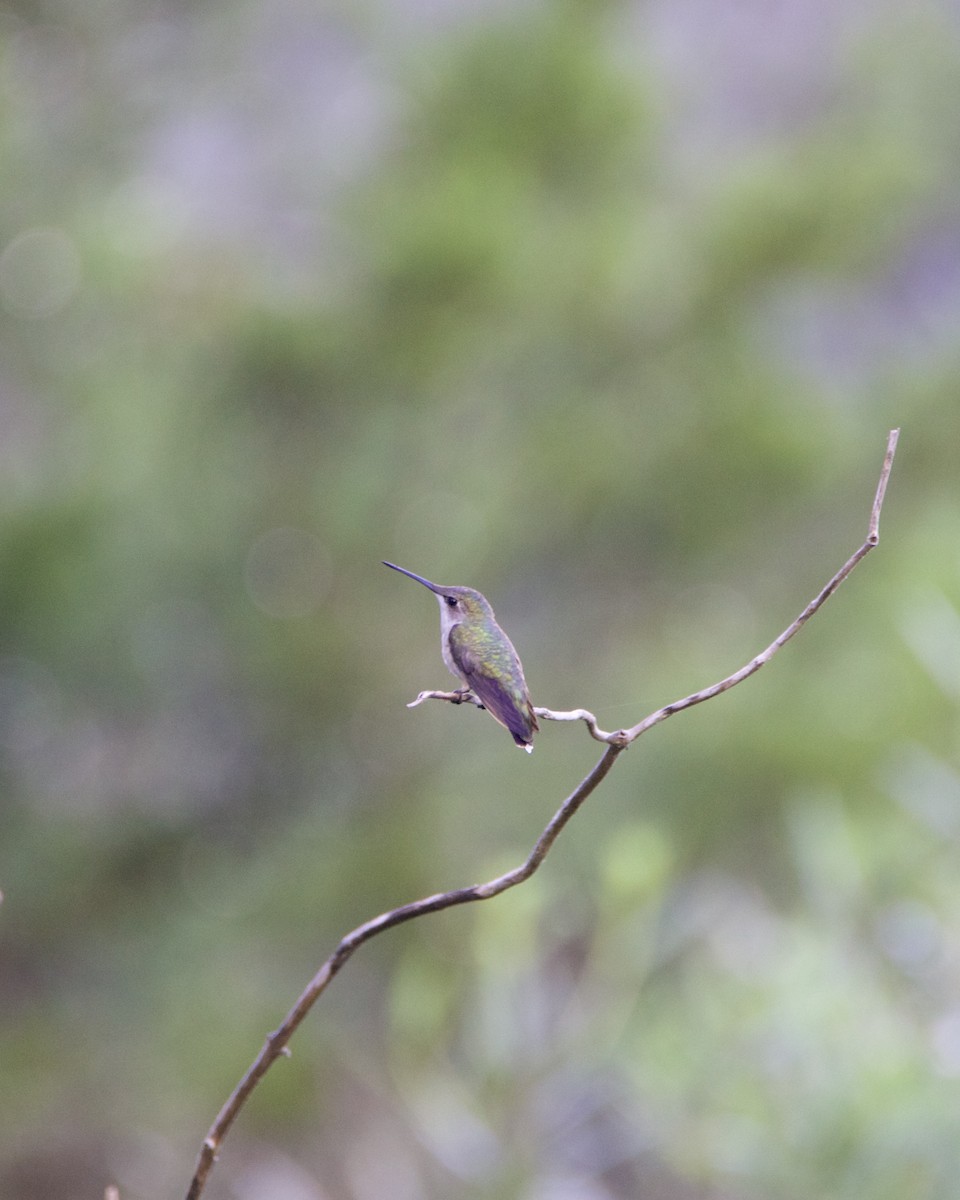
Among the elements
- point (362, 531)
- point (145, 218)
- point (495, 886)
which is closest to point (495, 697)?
point (495, 886)

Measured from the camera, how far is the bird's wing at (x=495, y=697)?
0.52m

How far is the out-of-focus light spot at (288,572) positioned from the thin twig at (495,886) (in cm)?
483

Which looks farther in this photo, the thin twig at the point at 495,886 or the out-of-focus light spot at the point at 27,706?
the out-of-focus light spot at the point at 27,706

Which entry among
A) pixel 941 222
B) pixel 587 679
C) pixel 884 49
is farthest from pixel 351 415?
pixel 884 49

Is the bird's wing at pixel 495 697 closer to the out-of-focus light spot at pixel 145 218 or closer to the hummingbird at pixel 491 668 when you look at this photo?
the hummingbird at pixel 491 668

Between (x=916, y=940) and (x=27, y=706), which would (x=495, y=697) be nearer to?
(x=916, y=940)

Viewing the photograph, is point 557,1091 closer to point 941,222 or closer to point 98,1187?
point 98,1187

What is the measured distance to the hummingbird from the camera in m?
0.53

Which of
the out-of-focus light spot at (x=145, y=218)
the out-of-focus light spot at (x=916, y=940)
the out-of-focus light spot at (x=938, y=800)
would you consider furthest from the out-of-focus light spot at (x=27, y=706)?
the out-of-focus light spot at (x=916, y=940)

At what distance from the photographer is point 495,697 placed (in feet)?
1.81

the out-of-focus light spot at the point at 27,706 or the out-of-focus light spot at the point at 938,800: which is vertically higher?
the out-of-focus light spot at the point at 27,706

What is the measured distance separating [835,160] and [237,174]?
103 inches

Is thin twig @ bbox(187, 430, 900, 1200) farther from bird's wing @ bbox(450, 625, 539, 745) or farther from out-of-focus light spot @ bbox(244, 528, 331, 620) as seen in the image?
out-of-focus light spot @ bbox(244, 528, 331, 620)

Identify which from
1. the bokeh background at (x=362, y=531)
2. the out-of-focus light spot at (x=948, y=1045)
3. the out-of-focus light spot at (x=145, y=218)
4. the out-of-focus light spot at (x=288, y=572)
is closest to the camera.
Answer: the out-of-focus light spot at (x=948, y=1045)
